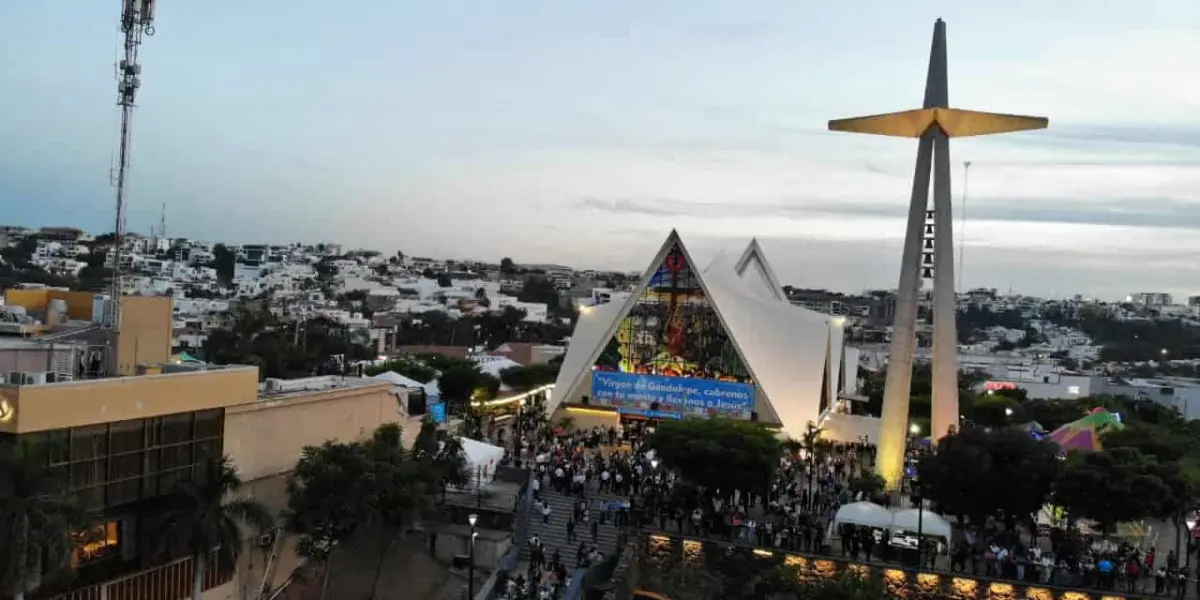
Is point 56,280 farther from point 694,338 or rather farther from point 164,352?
point 164,352

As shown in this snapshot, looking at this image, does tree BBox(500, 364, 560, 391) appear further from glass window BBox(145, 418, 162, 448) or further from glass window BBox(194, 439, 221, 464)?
glass window BBox(145, 418, 162, 448)

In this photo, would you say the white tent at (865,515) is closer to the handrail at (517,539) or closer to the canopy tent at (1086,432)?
the handrail at (517,539)

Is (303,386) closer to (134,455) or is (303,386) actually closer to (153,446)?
(153,446)

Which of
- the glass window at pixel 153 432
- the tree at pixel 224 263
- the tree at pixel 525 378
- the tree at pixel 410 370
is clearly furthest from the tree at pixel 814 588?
the tree at pixel 224 263

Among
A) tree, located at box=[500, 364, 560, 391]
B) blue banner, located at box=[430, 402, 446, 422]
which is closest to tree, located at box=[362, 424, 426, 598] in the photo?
blue banner, located at box=[430, 402, 446, 422]

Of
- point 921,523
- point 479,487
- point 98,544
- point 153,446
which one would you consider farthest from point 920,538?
point 98,544

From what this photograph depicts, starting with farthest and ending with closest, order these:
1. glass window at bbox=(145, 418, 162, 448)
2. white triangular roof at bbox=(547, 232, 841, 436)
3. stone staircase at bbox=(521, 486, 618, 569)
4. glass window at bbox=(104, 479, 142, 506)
→ white triangular roof at bbox=(547, 232, 841, 436) < stone staircase at bbox=(521, 486, 618, 569) < glass window at bbox=(145, 418, 162, 448) < glass window at bbox=(104, 479, 142, 506)
